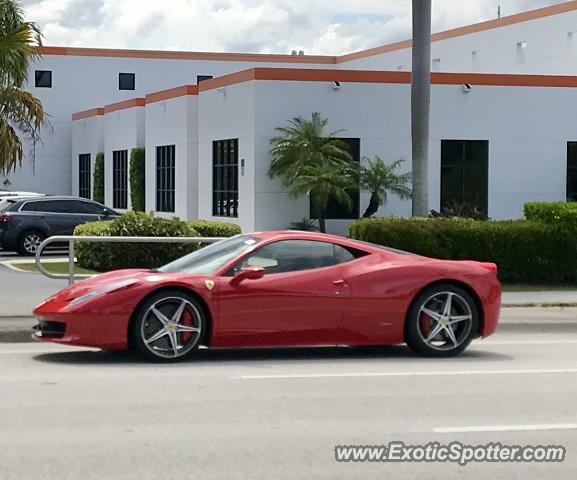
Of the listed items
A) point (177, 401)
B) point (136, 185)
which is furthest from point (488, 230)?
point (136, 185)

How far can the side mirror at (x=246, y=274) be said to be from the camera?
1184 centimetres

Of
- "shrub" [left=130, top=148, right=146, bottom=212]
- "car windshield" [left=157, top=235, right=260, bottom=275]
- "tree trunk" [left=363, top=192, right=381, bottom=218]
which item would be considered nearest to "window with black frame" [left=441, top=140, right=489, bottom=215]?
"tree trunk" [left=363, top=192, right=381, bottom=218]

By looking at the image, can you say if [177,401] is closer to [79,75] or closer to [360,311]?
[360,311]

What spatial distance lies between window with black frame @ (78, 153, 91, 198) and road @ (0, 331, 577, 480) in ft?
130

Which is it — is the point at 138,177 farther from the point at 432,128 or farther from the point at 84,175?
the point at 432,128

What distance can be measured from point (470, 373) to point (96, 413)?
3918mm

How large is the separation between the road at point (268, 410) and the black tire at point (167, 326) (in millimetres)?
188

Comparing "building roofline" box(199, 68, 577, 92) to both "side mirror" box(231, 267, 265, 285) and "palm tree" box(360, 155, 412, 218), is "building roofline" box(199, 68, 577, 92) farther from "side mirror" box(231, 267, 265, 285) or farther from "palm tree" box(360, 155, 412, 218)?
"side mirror" box(231, 267, 265, 285)

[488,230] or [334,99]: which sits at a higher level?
[334,99]

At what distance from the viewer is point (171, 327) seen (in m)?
11.7

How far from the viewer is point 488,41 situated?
45.5 m

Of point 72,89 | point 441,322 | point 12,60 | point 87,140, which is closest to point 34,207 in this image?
point 12,60

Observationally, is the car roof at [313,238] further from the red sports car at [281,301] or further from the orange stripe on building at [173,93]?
the orange stripe on building at [173,93]

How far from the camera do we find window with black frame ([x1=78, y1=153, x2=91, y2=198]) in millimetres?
52400
